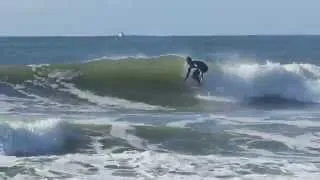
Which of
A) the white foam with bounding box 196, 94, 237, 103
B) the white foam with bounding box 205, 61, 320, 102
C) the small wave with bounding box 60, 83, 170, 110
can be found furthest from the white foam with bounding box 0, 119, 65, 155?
the white foam with bounding box 205, 61, 320, 102

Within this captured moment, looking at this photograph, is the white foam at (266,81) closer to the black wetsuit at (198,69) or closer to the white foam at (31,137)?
the black wetsuit at (198,69)

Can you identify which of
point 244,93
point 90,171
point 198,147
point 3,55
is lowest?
point 90,171

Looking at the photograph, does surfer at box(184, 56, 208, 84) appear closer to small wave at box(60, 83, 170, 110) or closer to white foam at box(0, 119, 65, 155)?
small wave at box(60, 83, 170, 110)

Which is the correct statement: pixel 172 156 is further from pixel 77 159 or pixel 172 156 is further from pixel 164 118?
pixel 164 118

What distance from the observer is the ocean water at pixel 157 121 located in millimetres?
10211

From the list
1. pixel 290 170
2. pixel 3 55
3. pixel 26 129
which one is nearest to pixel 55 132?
pixel 26 129

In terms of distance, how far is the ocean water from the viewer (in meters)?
10.2

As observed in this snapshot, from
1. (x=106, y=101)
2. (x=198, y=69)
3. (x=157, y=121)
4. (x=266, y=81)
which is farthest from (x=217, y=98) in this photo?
(x=157, y=121)

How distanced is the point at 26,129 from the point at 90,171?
3.01 meters

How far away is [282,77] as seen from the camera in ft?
68.2

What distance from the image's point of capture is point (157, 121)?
14.5 m

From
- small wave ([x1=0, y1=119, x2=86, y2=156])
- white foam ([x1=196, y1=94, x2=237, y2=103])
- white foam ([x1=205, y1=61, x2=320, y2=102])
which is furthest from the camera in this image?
white foam ([x1=205, y1=61, x2=320, y2=102])

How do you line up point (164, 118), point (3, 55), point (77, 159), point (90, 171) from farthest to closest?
point (3, 55), point (164, 118), point (77, 159), point (90, 171)

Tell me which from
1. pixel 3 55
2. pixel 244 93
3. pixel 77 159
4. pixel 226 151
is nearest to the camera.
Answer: pixel 77 159
